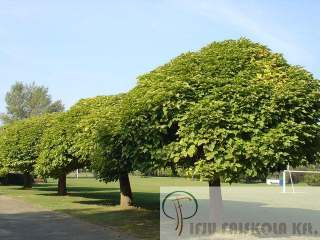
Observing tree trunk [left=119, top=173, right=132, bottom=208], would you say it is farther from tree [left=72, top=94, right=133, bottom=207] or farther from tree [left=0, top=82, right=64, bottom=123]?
tree [left=0, top=82, right=64, bottom=123]

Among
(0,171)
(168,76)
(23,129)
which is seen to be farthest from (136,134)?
(0,171)

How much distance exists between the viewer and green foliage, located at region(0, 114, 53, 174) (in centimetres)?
3231

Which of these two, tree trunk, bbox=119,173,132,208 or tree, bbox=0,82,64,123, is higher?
tree, bbox=0,82,64,123

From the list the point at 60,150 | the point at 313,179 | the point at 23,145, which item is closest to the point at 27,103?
the point at 313,179

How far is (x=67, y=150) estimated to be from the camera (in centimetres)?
2473

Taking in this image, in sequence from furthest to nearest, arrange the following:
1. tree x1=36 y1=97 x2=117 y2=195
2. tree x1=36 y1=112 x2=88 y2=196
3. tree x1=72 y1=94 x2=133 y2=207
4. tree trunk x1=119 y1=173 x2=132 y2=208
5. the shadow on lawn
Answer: tree x1=36 y1=112 x2=88 y2=196 < the shadow on lawn < tree x1=36 y1=97 x2=117 y2=195 < tree trunk x1=119 y1=173 x2=132 y2=208 < tree x1=72 y1=94 x2=133 y2=207

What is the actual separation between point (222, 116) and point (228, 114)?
0.21 meters

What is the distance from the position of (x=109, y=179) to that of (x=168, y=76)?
5.56m

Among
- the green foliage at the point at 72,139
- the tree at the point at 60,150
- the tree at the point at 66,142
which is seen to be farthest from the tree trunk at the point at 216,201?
the tree at the point at 60,150

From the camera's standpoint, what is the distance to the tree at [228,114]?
39.1 ft

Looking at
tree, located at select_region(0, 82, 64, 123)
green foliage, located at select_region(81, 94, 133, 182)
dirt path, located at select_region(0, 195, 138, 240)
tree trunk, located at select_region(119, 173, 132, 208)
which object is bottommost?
dirt path, located at select_region(0, 195, 138, 240)

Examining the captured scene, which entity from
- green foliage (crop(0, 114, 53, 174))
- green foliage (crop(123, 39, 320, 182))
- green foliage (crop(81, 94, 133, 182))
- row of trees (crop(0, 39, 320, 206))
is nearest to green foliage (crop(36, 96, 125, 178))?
green foliage (crop(81, 94, 133, 182))

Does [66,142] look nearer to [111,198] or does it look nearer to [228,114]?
[111,198]

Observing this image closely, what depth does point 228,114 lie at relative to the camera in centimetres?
1212
